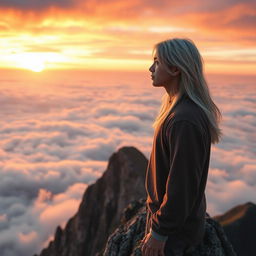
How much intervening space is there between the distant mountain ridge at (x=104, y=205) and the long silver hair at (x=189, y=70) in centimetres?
5051

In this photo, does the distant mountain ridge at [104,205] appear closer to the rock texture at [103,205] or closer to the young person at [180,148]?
the rock texture at [103,205]

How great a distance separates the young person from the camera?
13.0ft

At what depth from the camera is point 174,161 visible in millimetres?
3971

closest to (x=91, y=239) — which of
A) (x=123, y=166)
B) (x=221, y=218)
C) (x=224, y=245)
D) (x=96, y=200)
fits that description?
(x=96, y=200)

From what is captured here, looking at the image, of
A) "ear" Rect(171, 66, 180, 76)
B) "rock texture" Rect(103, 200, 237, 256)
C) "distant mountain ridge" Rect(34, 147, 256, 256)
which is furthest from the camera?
"distant mountain ridge" Rect(34, 147, 256, 256)

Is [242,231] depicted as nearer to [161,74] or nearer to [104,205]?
[104,205]

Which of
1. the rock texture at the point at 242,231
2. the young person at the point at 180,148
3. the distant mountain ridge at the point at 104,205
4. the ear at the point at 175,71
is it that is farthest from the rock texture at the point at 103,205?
the ear at the point at 175,71

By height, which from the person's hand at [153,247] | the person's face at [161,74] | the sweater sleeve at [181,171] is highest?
the person's face at [161,74]

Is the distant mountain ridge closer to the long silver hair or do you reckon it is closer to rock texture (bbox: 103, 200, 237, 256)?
rock texture (bbox: 103, 200, 237, 256)

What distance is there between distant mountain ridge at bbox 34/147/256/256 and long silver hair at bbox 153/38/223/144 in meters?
50.5

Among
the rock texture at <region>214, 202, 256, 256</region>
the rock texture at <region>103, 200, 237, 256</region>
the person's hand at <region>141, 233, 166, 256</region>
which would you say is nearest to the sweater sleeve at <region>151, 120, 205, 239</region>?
the person's hand at <region>141, 233, 166, 256</region>

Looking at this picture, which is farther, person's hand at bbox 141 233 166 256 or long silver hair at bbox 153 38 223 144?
person's hand at bbox 141 233 166 256

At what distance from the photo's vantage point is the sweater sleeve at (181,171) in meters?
3.89

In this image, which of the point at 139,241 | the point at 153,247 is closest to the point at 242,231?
the point at 139,241
